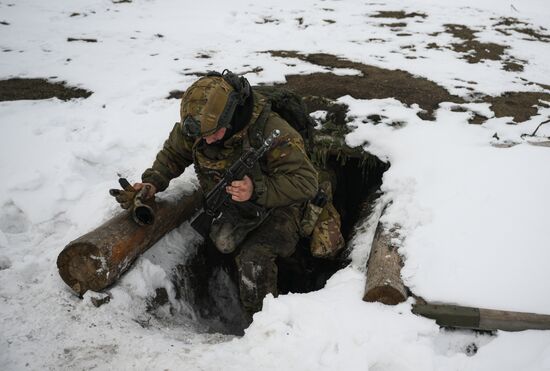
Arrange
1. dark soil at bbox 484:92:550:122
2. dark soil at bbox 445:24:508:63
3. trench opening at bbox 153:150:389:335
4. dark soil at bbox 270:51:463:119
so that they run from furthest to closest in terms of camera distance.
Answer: dark soil at bbox 445:24:508:63, dark soil at bbox 270:51:463:119, dark soil at bbox 484:92:550:122, trench opening at bbox 153:150:389:335

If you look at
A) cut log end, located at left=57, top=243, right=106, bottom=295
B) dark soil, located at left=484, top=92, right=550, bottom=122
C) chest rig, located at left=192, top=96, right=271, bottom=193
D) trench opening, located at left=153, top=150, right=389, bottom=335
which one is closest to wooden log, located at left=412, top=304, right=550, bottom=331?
trench opening, located at left=153, top=150, right=389, bottom=335

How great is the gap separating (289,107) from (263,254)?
4.47 feet

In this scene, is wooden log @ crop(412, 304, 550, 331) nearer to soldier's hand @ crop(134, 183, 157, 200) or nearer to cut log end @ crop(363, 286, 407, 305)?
cut log end @ crop(363, 286, 407, 305)

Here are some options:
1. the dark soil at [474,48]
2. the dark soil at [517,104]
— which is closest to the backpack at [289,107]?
the dark soil at [517,104]

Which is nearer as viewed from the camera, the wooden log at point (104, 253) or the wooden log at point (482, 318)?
the wooden log at point (482, 318)

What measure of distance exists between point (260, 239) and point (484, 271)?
1.83m

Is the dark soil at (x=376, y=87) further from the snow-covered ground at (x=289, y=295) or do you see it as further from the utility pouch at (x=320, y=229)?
the utility pouch at (x=320, y=229)

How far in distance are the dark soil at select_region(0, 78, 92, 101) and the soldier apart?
3.07m

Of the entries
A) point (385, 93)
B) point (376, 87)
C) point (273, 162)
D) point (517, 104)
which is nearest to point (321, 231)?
point (273, 162)

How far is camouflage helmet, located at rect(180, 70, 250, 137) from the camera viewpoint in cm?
279

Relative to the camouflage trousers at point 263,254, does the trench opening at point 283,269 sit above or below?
below

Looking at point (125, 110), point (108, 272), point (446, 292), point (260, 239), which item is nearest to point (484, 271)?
point (446, 292)

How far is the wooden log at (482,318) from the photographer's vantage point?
243 centimetres

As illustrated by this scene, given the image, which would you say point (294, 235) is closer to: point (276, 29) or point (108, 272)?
point (108, 272)
